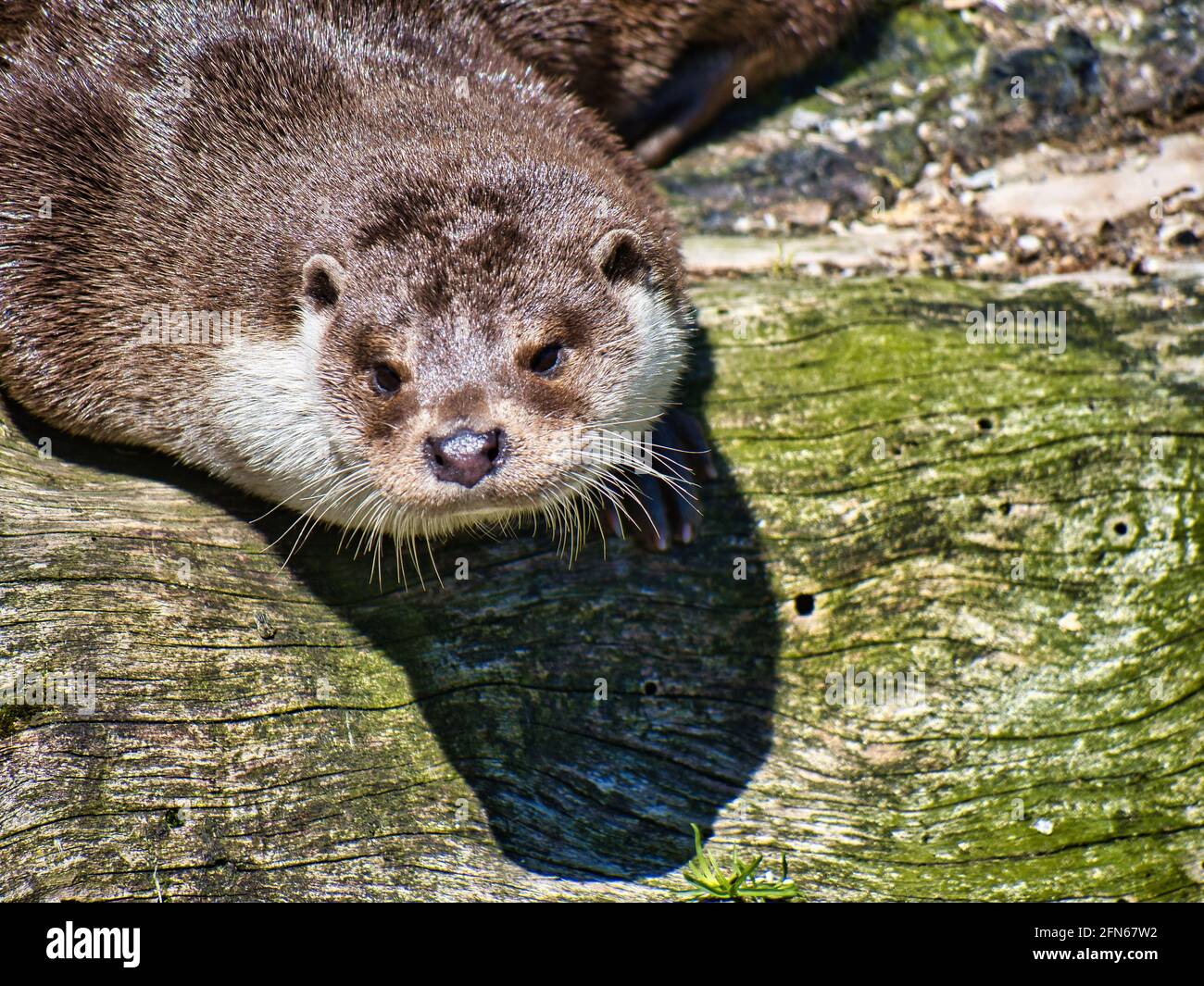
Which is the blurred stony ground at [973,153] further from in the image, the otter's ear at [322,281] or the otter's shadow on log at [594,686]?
the otter's ear at [322,281]

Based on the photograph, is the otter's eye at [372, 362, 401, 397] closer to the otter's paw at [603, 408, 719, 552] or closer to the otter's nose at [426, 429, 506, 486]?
the otter's nose at [426, 429, 506, 486]

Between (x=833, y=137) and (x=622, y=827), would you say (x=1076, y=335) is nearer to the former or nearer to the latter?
(x=833, y=137)

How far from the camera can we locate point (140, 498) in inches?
135

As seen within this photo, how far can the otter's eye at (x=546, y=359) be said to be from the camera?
314 centimetres

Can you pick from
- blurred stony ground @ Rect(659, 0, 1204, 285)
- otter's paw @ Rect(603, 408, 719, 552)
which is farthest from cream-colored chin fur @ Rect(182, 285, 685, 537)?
blurred stony ground @ Rect(659, 0, 1204, 285)

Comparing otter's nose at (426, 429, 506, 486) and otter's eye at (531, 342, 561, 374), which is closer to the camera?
otter's nose at (426, 429, 506, 486)

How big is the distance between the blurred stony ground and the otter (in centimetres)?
140

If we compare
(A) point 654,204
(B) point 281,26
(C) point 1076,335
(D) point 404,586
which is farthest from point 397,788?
(C) point 1076,335

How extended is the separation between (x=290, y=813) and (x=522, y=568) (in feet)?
3.17

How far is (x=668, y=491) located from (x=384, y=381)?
1063mm

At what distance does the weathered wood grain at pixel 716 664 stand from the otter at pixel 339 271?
0.26 meters

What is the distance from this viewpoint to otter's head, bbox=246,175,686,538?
295 cm

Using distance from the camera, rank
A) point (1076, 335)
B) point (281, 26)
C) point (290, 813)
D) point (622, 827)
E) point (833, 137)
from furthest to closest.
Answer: point (833, 137) < point (1076, 335) < point (281, 26) < point (622, 827) < point (290, 813)

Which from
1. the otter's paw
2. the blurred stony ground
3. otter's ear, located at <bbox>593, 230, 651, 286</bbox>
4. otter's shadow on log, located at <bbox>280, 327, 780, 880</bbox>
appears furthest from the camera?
the blurred stony ground
